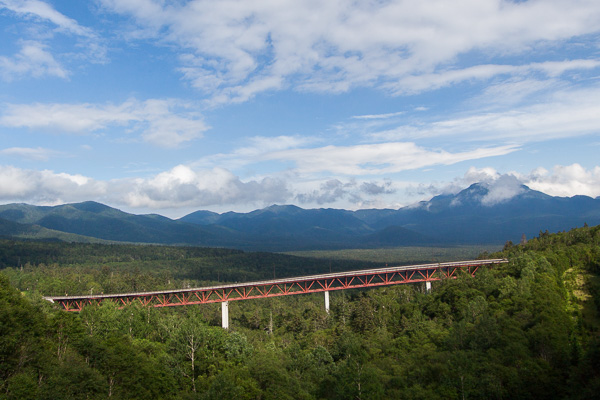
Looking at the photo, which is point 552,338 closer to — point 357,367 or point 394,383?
point 394,383

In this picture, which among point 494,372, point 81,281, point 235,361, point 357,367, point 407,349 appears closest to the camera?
point 494,372

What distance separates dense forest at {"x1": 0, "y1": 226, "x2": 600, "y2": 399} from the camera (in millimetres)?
37719

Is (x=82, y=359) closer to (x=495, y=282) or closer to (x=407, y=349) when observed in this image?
(x=407, y=349)

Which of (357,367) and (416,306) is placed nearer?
(357,367)

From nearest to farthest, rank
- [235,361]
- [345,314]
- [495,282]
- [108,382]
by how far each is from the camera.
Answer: [108,382] → [235,361] → [495,282] → [345,314]

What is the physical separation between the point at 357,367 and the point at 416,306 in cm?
4298

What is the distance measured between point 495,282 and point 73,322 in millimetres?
75201

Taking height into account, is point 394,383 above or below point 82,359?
below

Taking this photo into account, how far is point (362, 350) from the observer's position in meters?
61.7

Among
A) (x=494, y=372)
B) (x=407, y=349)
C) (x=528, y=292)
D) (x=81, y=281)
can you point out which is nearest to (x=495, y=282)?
(x=528, y=292)

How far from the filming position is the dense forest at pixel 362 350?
37719mm

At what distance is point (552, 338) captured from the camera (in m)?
49.5

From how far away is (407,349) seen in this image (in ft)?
204

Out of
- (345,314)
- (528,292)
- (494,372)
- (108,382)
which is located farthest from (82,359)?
(528,292)
